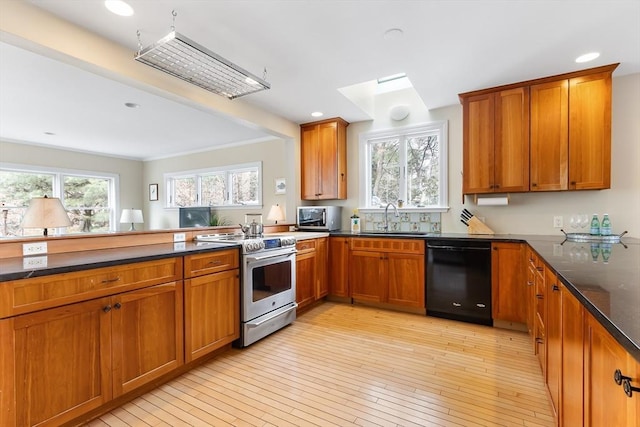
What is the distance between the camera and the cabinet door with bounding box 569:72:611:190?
2.75m

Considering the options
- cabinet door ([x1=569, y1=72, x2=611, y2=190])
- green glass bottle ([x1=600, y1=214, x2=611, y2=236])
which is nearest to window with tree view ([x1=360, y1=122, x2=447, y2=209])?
cabinet door ([x1=569, y1=72, x2=611, y2=190])

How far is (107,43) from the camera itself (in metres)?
2.15

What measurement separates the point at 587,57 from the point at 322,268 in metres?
3.32

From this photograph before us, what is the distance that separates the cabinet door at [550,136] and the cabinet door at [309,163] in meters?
2.55

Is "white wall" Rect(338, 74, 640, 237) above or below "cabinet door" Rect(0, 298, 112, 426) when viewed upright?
above

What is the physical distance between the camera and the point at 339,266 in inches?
151

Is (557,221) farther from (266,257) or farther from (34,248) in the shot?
(34,248)

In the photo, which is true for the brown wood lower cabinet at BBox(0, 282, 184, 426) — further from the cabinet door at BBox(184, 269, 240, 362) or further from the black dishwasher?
the black dishwasher

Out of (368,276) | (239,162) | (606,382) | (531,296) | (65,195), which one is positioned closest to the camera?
(606,382)

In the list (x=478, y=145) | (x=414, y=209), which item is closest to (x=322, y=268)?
(x=414, y=209)

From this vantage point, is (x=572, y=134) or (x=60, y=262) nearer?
(x=60, y=262)

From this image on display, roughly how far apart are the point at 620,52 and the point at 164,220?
780cm

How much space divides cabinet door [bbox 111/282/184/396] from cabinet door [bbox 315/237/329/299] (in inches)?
73.2

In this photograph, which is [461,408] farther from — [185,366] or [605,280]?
[185,366]
